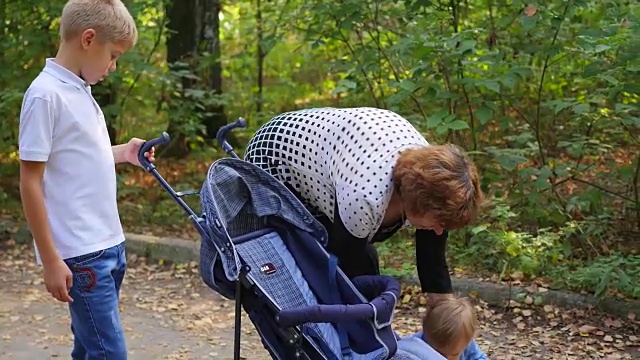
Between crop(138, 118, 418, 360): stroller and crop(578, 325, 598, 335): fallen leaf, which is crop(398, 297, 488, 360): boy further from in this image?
crop(578, 325, 598, 335): fallen leaf

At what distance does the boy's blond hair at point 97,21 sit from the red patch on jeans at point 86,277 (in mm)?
716

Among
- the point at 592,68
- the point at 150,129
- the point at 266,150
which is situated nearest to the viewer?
the point at 266,150

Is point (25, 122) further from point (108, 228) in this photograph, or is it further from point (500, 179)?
point (500, 179)

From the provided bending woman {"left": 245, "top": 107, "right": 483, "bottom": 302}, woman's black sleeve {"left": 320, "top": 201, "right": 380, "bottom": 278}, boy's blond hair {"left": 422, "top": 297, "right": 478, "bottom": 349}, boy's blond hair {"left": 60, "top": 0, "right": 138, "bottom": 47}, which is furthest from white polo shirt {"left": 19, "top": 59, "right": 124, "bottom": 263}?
boy's blond hair {"left": 422, "top": 297, "right": 478, "bottom": 349}

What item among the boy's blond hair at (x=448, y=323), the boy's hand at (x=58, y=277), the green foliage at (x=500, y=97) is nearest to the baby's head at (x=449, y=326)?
the boy's blond hair at (x=448, y=323)

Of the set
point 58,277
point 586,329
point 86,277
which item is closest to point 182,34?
point 586,329

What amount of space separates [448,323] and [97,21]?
5.39 ft

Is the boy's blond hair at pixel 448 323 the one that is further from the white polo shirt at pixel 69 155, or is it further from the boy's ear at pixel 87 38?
the boy's ear at pixel 87 38

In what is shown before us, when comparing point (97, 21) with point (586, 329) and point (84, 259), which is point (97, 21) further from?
point (586, 329)

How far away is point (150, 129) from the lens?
25.6 ft

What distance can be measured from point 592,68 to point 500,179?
102cm

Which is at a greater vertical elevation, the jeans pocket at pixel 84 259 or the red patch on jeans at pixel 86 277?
the jeans pocket at pixel 84 259

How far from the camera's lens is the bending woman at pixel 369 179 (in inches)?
103

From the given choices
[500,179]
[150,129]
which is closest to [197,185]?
[150,129]
